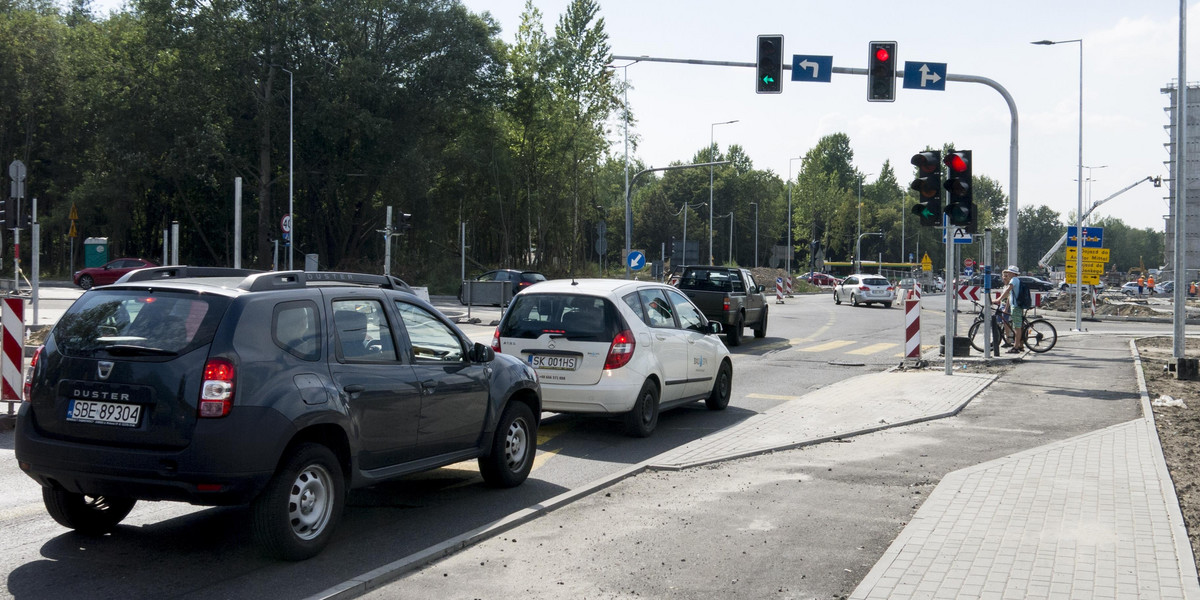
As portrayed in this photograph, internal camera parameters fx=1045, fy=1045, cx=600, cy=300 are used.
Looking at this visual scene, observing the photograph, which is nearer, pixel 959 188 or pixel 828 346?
pixel 959 188

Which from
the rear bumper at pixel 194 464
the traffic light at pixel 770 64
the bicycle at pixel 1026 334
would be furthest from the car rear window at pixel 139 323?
the bicycle at pixel 1026 334

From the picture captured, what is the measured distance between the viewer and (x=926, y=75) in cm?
1823

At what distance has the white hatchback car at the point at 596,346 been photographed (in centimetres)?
1010

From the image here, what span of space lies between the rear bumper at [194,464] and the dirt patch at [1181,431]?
5326mm

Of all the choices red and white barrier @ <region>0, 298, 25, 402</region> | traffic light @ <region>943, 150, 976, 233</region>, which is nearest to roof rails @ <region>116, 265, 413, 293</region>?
red and white barrier @ <region>0, 298, 25, 402</region>

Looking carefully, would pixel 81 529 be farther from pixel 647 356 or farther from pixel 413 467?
pixel 647 356

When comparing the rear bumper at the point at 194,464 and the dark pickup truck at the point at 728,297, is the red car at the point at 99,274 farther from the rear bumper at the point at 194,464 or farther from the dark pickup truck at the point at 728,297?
the rear bumper at the point at 194,464

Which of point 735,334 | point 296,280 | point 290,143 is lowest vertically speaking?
point 735,334

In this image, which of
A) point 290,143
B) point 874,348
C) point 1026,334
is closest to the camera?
point 1026,334

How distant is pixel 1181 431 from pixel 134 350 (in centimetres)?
1034

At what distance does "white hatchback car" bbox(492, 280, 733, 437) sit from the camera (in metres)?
10.1

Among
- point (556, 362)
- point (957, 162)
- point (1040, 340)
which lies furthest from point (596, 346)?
point (1040, 340)

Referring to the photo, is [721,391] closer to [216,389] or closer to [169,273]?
[169,273]

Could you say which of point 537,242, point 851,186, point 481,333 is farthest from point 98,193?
point 851,186
